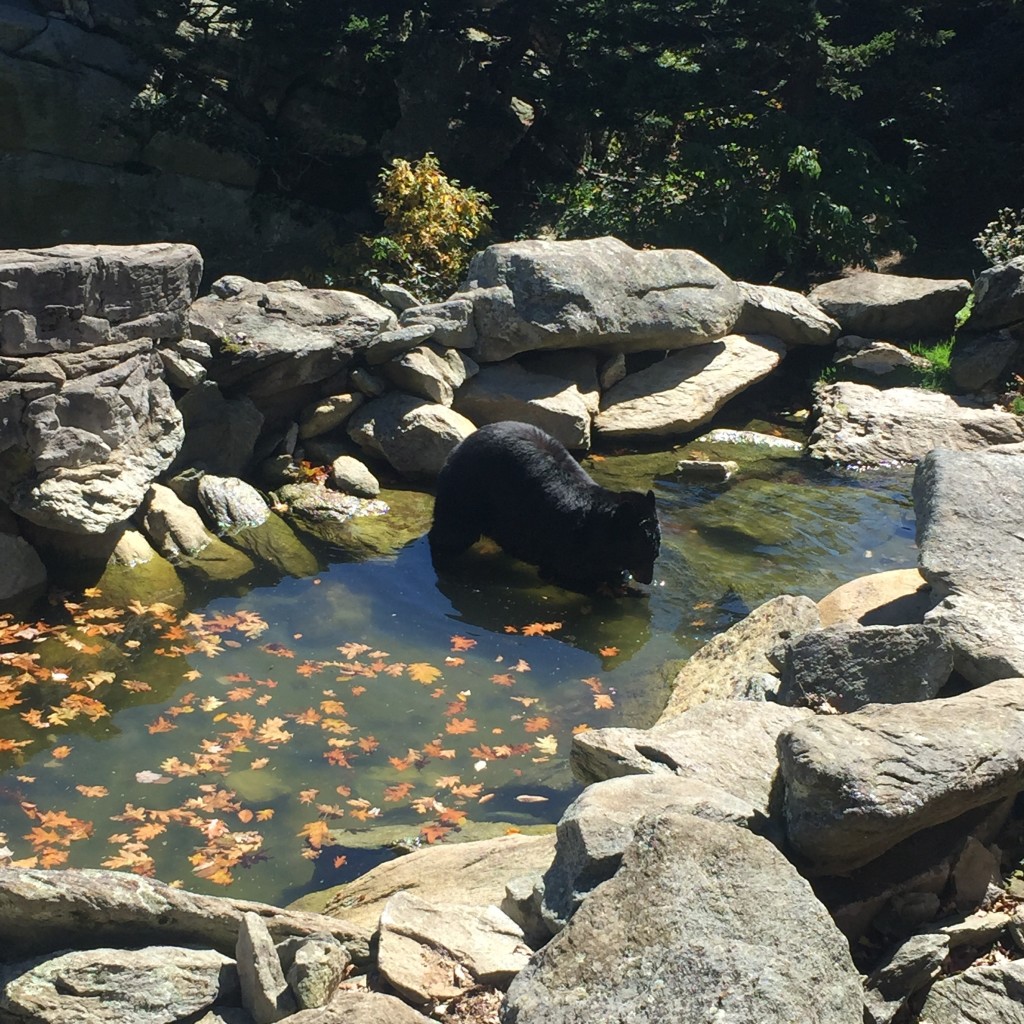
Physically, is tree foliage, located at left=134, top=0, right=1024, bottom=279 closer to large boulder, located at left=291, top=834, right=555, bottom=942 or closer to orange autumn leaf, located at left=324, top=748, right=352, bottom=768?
orange autumn leaf, located at left=324, top=748, right=352, bottom=768

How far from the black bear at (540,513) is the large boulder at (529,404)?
5.62 feet

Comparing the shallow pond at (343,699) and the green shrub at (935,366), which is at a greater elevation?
the green shrub at (935,366)

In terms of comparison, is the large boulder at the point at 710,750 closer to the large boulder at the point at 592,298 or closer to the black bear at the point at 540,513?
the black bear at the point at 540,513

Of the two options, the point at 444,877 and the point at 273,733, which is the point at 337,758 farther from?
the point at 444,877

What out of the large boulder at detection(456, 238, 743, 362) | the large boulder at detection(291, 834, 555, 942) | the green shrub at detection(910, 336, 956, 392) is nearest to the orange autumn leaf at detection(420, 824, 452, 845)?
the large boulder at detection(291, 834, 555, 942)

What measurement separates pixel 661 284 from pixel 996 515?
6538 millimetres

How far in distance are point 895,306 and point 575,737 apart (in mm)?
10120

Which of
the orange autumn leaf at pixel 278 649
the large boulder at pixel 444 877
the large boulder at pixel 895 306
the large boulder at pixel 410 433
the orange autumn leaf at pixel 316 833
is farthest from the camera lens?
the large boulder at pixel 895 306

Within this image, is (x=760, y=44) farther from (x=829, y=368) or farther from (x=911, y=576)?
(x=911, y=576)

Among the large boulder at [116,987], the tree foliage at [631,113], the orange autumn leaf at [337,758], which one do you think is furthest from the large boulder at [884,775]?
the tree foliage at [631,113]

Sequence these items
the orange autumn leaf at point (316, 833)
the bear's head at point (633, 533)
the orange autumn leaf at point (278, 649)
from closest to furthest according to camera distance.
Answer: the orange autumn leaf at point (316, 833)
the orange autumn leaf at point (278, 649)
the bear's head at point (633, 533)

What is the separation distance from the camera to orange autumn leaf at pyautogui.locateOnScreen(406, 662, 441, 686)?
7.54 metres

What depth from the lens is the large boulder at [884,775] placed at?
414cm

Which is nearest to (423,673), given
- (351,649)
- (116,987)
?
(351,649)
